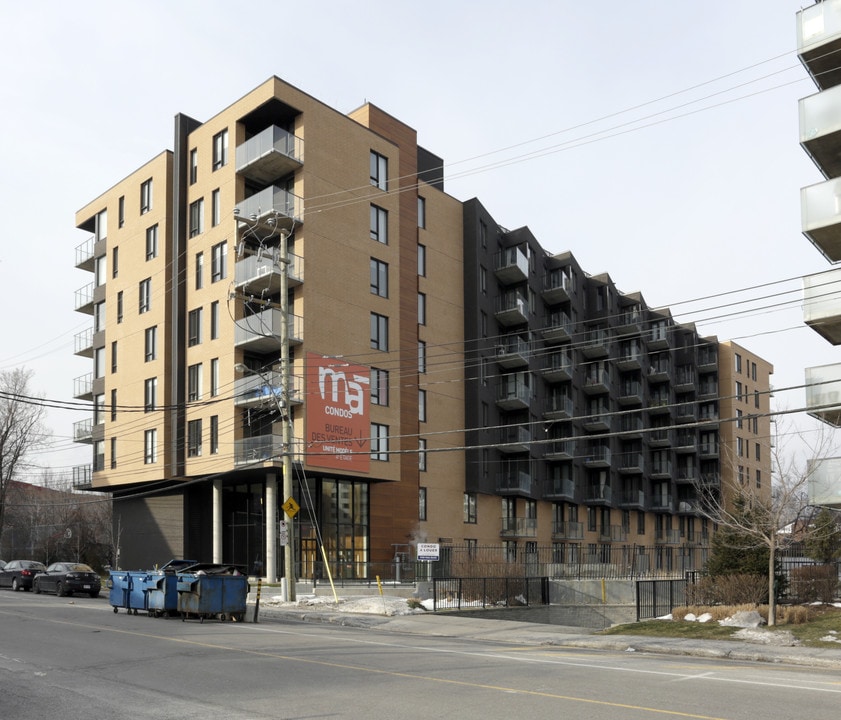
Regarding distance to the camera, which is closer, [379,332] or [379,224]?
[379,332]

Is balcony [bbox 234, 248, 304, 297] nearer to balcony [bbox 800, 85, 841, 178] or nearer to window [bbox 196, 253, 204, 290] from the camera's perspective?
window [bbox 196, 253, 204, 290]

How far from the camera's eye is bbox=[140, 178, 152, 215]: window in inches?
1982

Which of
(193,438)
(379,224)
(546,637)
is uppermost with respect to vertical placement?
(379,224)

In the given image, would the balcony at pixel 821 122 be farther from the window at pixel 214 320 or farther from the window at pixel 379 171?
the window at pixel 214 320

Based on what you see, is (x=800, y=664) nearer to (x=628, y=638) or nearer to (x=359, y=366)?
(x=628, y=638)

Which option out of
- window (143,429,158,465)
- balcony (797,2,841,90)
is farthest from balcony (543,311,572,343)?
balcony (797,2,841,90)

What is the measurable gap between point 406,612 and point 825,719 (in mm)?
18648

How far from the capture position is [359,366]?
44.8 m

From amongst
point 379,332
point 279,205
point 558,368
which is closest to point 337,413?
point 379,332

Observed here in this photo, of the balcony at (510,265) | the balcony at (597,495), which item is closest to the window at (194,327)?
the balcony at (510,265)

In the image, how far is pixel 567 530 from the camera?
211 ft

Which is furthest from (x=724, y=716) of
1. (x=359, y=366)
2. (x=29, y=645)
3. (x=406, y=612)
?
(x=359, y=366)

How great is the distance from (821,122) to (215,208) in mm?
29237

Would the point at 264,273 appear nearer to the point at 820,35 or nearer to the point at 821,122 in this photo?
the point at 821,122
